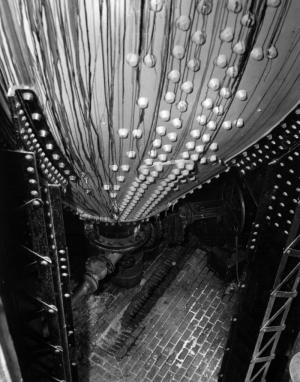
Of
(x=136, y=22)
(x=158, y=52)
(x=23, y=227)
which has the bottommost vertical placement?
(x=23, y=227)

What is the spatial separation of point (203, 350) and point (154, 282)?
57.2 inches

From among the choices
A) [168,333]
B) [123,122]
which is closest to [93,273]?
[168,333]

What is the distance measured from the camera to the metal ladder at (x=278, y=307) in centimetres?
389

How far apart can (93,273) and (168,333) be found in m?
1.84

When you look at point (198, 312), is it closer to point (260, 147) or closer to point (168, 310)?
point (168, 310)

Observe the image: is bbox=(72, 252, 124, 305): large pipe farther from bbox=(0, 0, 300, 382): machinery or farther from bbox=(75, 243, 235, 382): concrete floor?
bbox=(0, 0, 300, 382): machinery

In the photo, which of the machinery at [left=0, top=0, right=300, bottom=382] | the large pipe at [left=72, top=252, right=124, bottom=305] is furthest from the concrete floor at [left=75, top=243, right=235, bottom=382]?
the machinery at [left=0, top=0, right=300, bottom=382]

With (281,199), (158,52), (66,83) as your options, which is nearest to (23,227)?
(66,83)

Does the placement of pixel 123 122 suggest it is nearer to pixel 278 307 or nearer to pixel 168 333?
pixel 278 307

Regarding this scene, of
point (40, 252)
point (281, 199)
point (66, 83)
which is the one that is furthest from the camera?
point (281, 199)

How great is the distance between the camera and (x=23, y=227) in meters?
2.82

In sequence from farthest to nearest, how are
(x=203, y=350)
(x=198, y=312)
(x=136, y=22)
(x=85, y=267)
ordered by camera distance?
1. (x=198, y=312)
2. (x=203, y=350)
3. (x=85, y=267)
4. (x=136, y=22)

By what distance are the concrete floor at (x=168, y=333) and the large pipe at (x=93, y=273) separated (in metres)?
1.12

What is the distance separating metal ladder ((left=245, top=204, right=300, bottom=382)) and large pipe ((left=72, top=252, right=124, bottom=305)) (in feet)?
7.78
